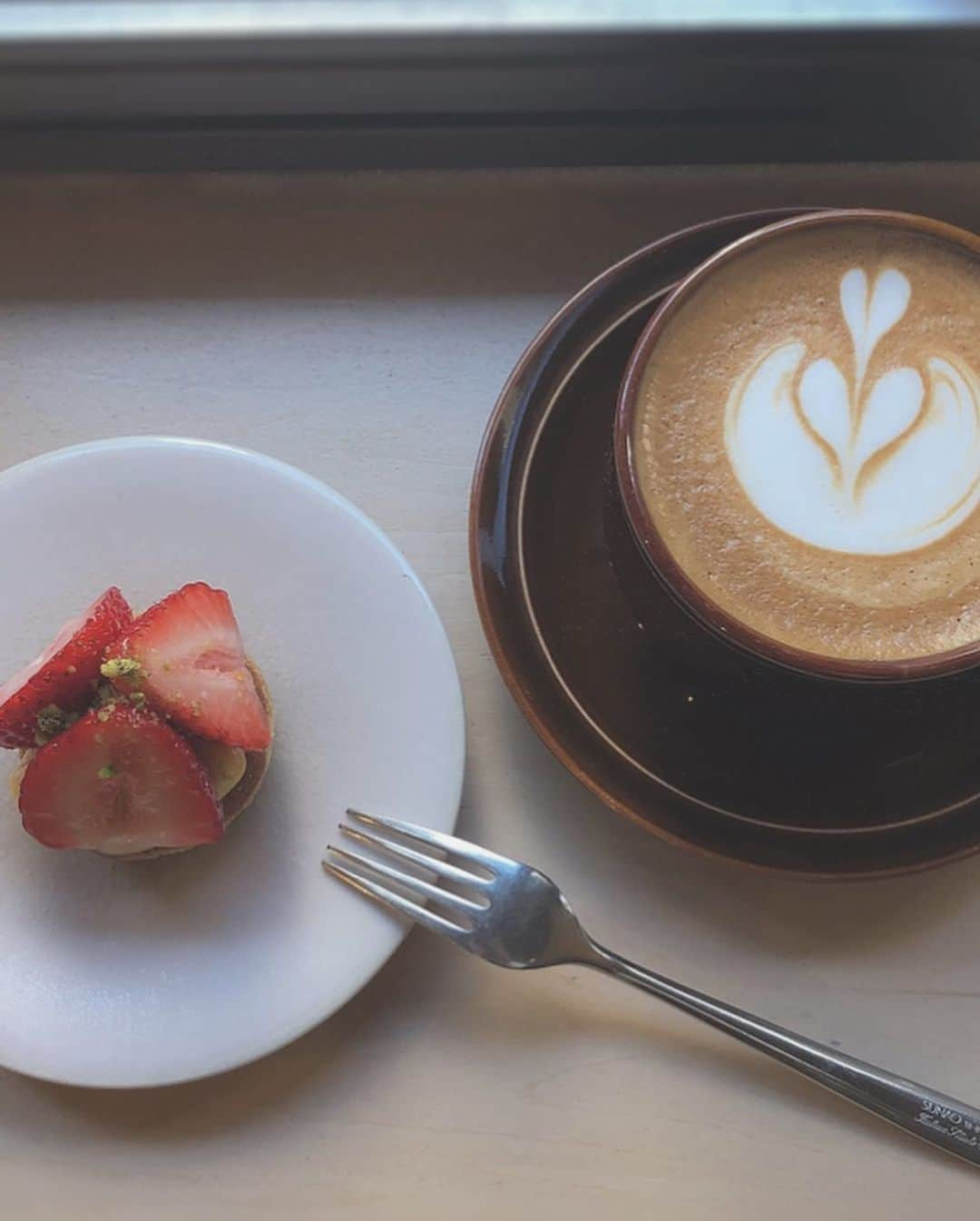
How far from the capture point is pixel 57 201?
1.23 metres

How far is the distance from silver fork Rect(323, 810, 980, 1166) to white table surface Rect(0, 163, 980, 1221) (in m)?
0.05

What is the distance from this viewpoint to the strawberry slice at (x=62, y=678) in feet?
3.12

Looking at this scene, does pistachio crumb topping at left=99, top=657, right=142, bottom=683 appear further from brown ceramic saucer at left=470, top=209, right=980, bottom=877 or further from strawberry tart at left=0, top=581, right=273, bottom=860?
brown ceramic saucer at left=470, top=209, right=980, bottom=877

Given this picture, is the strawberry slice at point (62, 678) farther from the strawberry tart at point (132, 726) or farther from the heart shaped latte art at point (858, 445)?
the heart shaped latte art at point (858, 445)

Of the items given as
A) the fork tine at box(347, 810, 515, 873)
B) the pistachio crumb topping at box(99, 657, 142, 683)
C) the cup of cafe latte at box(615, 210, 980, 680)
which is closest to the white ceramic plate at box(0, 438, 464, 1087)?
the fork tine at box(347, 810, 515, 873)

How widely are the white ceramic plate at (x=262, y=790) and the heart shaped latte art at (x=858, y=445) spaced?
301 mm

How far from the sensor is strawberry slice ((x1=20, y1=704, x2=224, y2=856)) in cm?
94

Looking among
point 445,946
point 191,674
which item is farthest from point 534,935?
point 191,674

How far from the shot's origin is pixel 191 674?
962 mm

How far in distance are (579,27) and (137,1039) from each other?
0.89 m

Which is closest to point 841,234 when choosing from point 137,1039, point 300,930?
point 300,930

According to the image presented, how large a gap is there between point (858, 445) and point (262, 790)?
1.75ft

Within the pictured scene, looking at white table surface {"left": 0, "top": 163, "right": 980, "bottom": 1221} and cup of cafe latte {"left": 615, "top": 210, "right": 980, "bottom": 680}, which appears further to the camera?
white table surface {"left": 0, "top": 163, "right": 980, "bottom": 1221}

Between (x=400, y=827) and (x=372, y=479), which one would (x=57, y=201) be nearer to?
(x=372, y=479)
